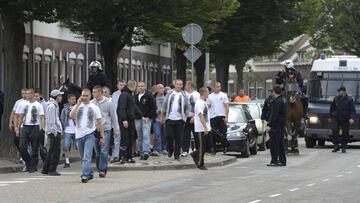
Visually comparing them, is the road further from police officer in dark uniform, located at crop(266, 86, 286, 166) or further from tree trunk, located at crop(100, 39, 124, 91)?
tree trunk, located at crop(100, 39, 124, 91)

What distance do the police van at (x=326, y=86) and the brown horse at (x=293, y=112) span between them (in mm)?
3462

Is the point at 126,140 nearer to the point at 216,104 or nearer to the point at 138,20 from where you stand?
the point at 216,104

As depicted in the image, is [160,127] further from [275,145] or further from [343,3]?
[343,3]

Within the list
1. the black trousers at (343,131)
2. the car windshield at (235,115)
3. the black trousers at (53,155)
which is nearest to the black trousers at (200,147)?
the black trousers at (53,155)

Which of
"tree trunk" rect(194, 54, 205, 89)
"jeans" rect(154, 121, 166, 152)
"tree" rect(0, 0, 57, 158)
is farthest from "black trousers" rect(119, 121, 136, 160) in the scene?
"tree trunk" rect(194, 54, 205, 89)

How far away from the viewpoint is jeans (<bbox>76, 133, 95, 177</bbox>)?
60.3ft

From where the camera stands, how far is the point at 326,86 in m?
32.1

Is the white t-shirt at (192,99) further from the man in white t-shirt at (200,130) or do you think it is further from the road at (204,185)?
the road at (204,185)

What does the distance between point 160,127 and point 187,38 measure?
275cm

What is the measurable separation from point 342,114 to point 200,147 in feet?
28.5

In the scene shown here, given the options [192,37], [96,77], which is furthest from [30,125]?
[192,37]

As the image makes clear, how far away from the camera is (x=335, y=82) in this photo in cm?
3206

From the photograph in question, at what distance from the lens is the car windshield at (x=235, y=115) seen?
27.3 meters

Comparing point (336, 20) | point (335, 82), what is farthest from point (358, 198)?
point (336, 20)
